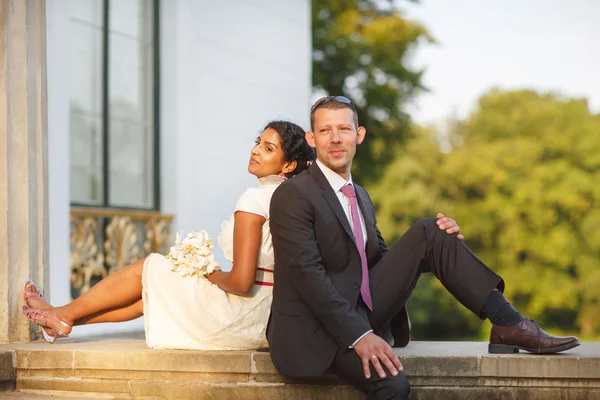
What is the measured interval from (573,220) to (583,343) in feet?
108

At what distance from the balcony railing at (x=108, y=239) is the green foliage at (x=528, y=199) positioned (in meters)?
24.3

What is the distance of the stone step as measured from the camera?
4.04 m

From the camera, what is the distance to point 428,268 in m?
4.14

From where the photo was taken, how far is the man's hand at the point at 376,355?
3582 mm

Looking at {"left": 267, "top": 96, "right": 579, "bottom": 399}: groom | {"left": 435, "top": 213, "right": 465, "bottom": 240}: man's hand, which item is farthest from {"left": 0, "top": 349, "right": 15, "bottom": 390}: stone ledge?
{"left": 435, "top": 213, "right": 465, "bottom": 240}: man's hand

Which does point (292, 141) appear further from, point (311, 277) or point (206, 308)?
point (311, 277)

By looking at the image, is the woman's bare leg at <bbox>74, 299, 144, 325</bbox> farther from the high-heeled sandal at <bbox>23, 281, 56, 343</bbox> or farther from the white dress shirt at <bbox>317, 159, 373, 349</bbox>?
the white dress shirt at <bbox>317, 159, 373, 349</bbox>

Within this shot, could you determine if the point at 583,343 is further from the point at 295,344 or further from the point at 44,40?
the point at 44,40

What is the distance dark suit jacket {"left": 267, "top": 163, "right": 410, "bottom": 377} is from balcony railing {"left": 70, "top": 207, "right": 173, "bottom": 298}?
4454 millimetres

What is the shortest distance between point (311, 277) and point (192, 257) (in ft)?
3.40

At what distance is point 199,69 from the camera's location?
9.06 m

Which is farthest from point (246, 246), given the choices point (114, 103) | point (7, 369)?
point (114, 103)

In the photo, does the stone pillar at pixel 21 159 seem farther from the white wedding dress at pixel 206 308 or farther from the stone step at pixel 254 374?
the white wedding dress at pixel 206 308

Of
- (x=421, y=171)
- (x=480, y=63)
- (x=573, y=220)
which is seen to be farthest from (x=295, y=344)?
(x=480, y=63)
